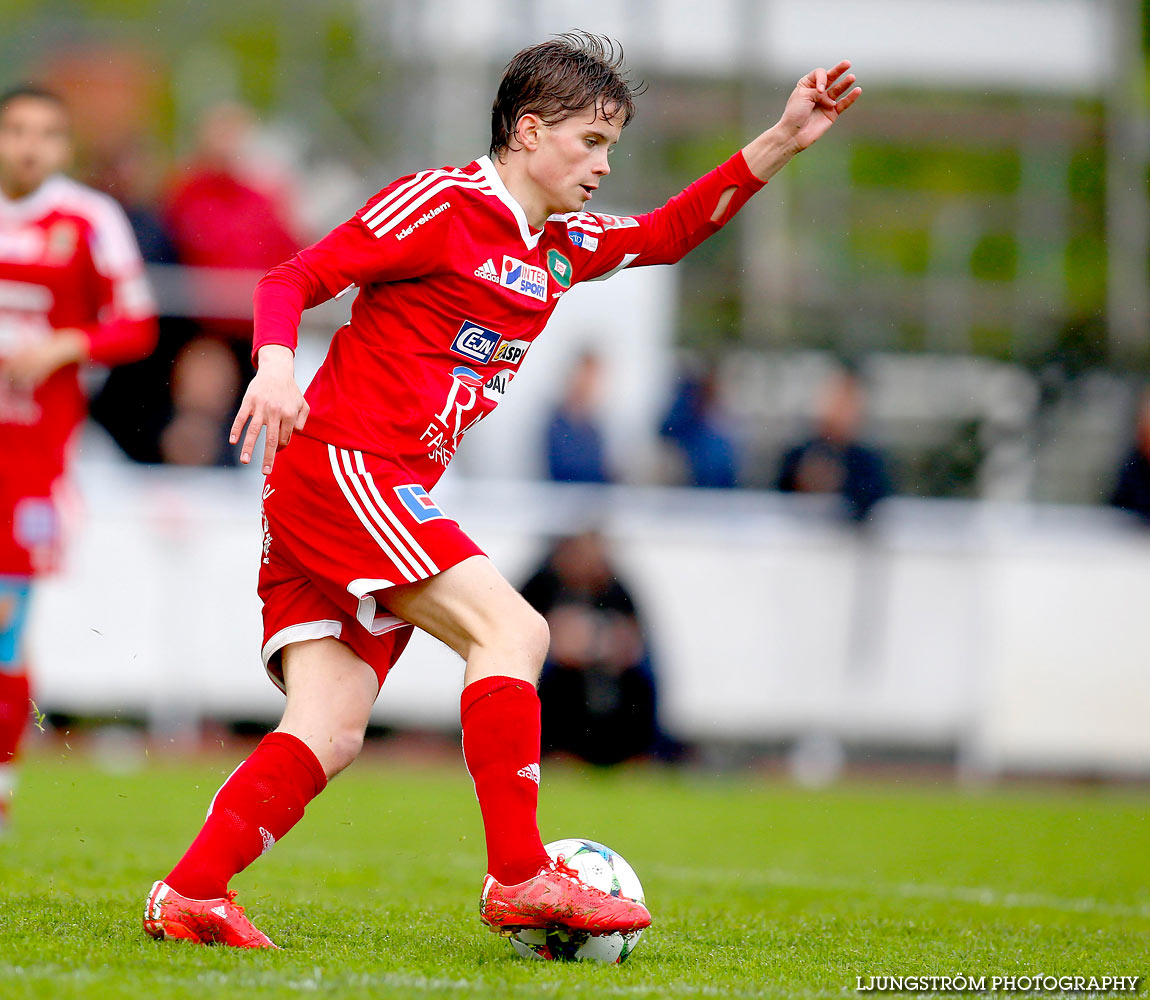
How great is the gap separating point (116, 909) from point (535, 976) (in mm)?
1326

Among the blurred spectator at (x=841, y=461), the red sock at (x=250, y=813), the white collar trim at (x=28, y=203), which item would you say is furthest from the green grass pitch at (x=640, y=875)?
the white collar trim at (x=28, y=203)

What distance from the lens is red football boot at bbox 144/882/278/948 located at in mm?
3666

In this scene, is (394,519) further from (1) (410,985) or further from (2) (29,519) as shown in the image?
(2) (29,519)

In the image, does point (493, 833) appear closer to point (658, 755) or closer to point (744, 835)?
point (744, 835)

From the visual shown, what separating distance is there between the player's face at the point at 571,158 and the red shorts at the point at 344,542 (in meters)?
0.77

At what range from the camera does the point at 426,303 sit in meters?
3.93

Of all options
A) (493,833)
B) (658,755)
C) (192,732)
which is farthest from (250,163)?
(493,833)

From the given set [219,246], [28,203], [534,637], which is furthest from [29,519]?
[219,246]

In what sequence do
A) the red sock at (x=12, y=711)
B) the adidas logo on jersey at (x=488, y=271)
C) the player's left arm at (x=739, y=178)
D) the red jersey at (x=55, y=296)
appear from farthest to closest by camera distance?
the red jersey at (x=55, y=296) → the red sock at (x=12, y=711) → the player's left arm at (x=739, y=178) → the adidas logo on jersey at (x=488, y=271)

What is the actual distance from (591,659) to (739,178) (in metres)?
5.65

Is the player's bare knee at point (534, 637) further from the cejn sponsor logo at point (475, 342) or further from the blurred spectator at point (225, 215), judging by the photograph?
the blurred spectator at point (225, 215)

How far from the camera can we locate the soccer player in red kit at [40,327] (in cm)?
588

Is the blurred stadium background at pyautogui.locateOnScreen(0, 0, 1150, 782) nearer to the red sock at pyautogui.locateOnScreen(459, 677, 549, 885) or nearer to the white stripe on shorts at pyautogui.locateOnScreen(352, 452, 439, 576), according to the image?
the white stripe on shorts at pyautogui.locateOnScreen(352, 452, 439, 576)

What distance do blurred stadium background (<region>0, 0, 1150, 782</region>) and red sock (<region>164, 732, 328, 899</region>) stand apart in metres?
6.03
